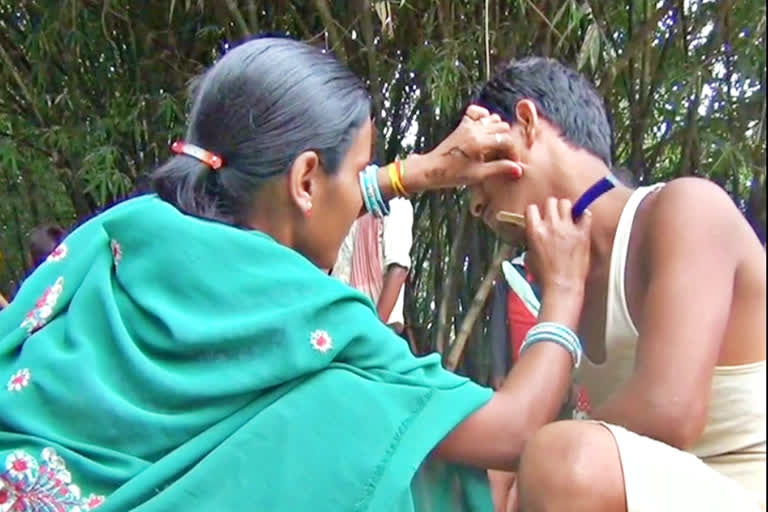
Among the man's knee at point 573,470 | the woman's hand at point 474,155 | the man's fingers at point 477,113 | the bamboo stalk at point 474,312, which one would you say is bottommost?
the bamboo stalk at point 474,312

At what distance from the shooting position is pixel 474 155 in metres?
1.41

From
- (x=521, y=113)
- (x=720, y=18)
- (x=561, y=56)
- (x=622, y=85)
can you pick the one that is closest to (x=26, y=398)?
(x=521, y=113)

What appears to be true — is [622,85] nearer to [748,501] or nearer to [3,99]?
[748,501]

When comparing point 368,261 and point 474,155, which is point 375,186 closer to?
point 474,155

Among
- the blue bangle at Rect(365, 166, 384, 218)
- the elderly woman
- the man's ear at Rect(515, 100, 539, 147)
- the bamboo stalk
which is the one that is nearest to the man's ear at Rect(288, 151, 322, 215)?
the elderly woman

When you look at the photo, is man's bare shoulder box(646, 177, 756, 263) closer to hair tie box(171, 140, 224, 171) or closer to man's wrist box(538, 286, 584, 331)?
man's wrist box(538, 286, 584, 331)

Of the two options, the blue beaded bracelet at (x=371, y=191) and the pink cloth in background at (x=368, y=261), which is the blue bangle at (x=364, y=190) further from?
the pink cloth in background at (x=368, y=261)

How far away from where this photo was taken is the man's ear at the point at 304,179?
1.22 meters

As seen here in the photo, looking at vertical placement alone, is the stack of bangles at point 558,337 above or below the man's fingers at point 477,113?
below

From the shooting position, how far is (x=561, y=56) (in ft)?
9.08

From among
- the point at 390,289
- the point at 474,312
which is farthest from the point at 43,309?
the point at 390,289

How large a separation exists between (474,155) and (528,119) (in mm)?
99

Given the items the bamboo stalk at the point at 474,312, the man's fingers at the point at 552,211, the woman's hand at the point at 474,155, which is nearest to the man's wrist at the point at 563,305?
the man's fingers at the point at 552,211

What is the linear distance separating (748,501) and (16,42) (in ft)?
11.7
